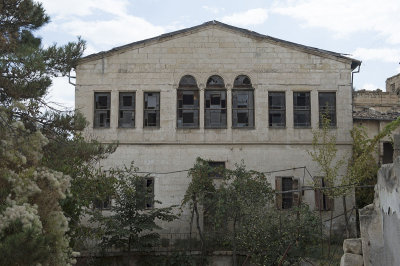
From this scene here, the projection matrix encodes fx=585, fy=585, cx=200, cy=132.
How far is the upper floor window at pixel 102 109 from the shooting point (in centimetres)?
2717

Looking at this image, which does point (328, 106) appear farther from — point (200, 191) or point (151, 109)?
point (151, 109)

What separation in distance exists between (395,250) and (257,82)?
17155mm

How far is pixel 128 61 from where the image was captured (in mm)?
27422

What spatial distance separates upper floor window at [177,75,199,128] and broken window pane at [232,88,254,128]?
1729 millimetres

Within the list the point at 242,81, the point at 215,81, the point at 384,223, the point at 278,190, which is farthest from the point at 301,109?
the point at 384,223

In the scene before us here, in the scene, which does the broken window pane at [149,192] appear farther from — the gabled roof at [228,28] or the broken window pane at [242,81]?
the gabled roof at [228,28]

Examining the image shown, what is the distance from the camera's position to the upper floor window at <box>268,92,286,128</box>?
89.0 feet

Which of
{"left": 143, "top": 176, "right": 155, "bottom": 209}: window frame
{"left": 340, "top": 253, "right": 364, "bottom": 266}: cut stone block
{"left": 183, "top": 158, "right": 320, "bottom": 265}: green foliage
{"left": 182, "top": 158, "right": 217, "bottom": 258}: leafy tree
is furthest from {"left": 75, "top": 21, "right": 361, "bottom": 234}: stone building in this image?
{"left": 340, "top": 253, "right": 364, "bottom": 266}: cut stone block

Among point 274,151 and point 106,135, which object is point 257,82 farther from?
point 106,135

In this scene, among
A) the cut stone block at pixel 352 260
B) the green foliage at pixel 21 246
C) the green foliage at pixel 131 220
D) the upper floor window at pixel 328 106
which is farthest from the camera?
the upper floor window at pixel 328 106

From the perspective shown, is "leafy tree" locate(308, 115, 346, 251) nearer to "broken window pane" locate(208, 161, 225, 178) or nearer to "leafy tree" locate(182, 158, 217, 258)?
"broken window pane" locate(208, 161, 225, 178)

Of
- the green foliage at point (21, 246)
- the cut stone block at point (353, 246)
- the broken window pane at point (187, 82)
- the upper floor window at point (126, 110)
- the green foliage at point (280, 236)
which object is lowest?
the green foliage at point (280, 236)

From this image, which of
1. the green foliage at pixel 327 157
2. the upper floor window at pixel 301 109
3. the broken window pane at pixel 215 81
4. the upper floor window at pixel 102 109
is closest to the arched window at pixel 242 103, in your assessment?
the broken window pane at pixel 215 81

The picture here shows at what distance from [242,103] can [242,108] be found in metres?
0.25
